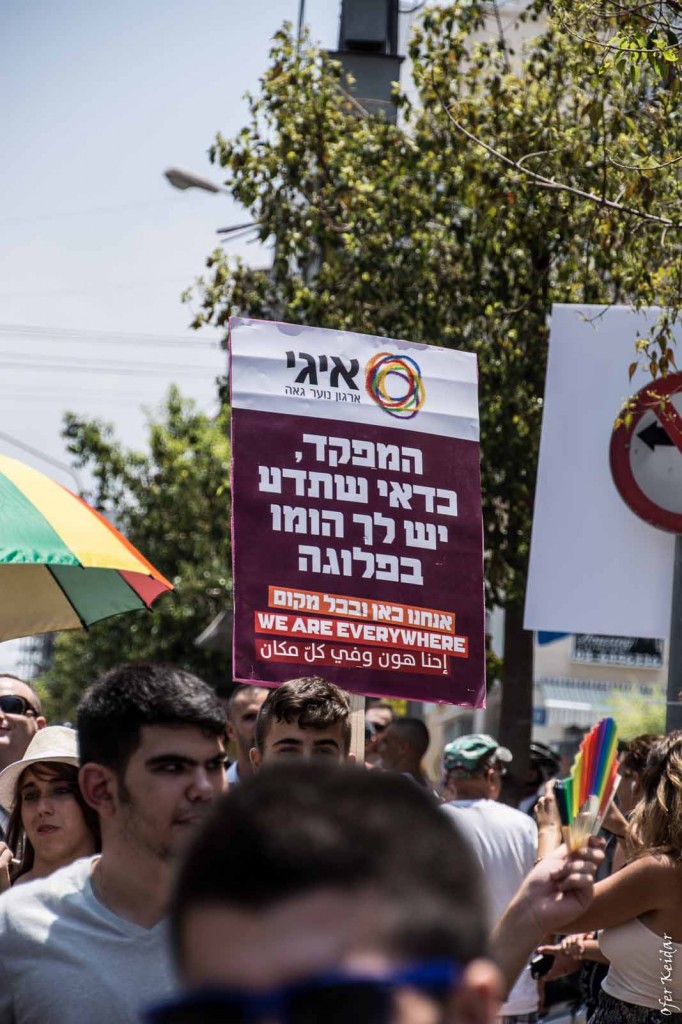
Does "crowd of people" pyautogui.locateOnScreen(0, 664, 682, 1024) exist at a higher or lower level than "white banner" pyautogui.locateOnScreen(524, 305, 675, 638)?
lower

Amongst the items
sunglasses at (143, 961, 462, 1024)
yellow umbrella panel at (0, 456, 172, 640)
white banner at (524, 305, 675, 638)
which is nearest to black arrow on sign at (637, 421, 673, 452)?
white banner at (524, 305, 675, 638)

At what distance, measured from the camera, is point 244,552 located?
5.02 meters

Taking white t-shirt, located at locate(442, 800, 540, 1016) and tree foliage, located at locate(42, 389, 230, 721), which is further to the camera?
tree foliage, located at locate(42, 389, 230, 721)

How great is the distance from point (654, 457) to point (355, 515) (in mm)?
2743

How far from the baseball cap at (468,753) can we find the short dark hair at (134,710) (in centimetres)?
253

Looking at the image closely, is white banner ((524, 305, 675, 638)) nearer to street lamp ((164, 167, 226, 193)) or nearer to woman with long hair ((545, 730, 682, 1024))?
woman with long hair ((545, 730, 682, 1024))

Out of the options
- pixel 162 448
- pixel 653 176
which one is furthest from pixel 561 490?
pixel 162 448

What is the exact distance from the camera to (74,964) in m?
2.61

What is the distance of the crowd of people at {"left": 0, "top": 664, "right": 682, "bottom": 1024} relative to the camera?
4.05 feet

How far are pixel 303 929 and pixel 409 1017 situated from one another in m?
0.12

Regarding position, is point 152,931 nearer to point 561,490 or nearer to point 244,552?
point 244,552

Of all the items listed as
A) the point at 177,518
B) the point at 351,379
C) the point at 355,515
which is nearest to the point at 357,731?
the point at 355,515

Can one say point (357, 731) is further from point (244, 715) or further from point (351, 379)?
point (244, 715)

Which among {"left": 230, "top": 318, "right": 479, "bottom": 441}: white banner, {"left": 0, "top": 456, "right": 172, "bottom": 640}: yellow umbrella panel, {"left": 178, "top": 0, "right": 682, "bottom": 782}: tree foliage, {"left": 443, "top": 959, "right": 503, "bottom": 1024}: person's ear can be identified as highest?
{"left": 178, "top": 0, "right": 682, "bottom": 782}: tree foliage
